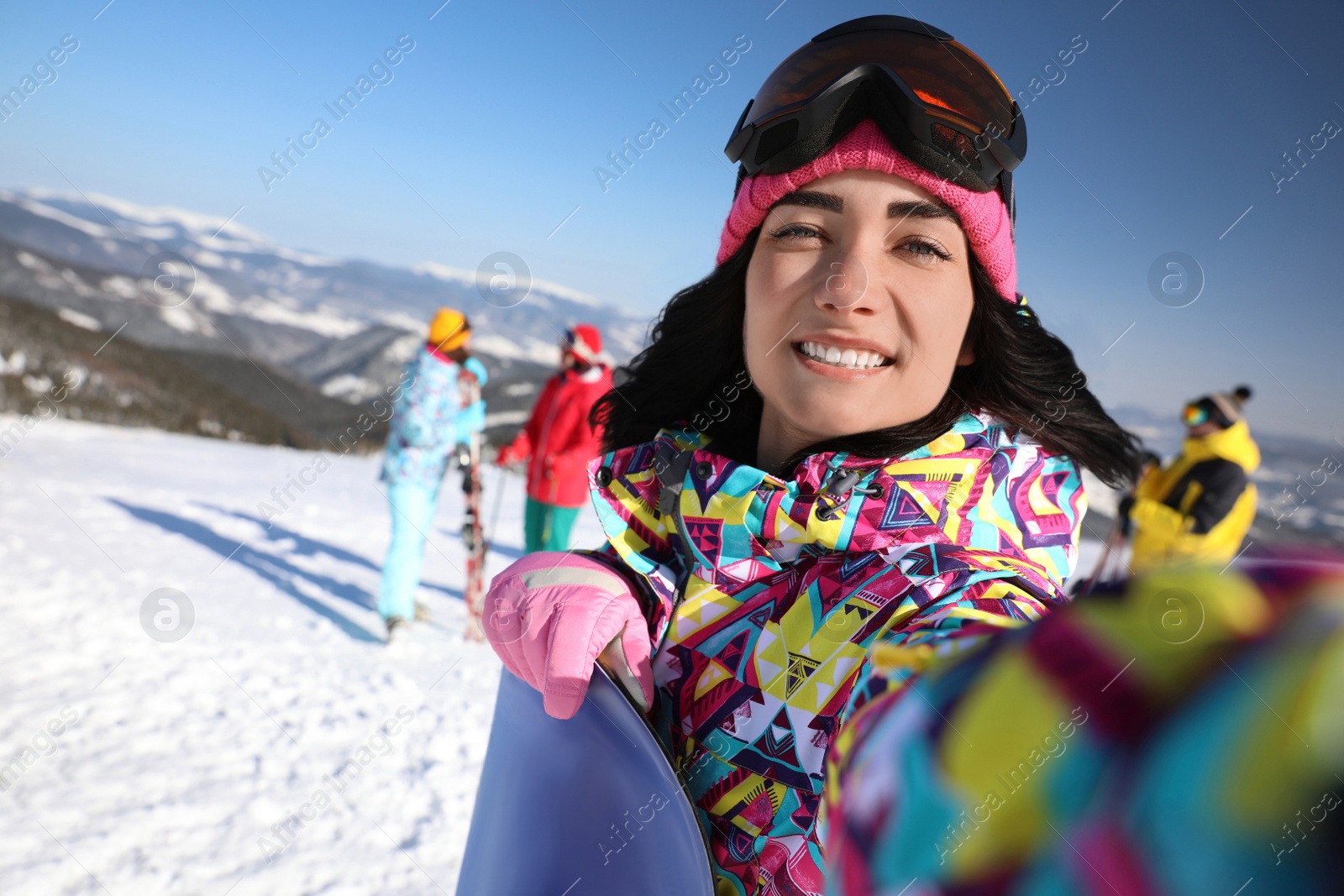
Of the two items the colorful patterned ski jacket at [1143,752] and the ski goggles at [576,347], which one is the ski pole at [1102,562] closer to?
the colorful patterned ski jacket at [1143,752]

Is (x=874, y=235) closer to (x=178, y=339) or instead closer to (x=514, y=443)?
(x=514, y=443)

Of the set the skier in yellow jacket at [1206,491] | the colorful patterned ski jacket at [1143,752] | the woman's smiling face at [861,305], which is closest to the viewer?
the colorful patterned ski jacket at [1143,752]

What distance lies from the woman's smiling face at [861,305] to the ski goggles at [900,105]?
0.25ft

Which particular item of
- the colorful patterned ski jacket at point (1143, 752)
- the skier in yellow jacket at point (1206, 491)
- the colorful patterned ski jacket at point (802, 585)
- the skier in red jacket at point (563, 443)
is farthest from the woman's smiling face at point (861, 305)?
the skier in yellow jacket at point (1206, 491)

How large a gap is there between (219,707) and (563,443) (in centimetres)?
252

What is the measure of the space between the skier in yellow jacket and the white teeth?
4.55 meters

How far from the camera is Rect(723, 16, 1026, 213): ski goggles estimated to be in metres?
1.13

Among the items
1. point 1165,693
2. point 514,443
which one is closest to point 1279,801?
point 1165,693

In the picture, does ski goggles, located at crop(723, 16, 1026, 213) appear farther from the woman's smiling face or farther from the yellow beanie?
the yellow beanie

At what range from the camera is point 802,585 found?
1.00 meters

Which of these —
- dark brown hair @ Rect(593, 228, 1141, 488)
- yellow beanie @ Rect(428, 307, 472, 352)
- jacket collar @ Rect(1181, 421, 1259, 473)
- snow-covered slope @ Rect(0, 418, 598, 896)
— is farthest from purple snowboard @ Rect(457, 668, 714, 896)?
jacket collar @ Rect(1181, 421, 1259, 473)

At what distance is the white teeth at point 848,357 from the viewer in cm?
108

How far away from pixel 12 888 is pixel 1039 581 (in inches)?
130

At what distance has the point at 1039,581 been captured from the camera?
0.82 m
